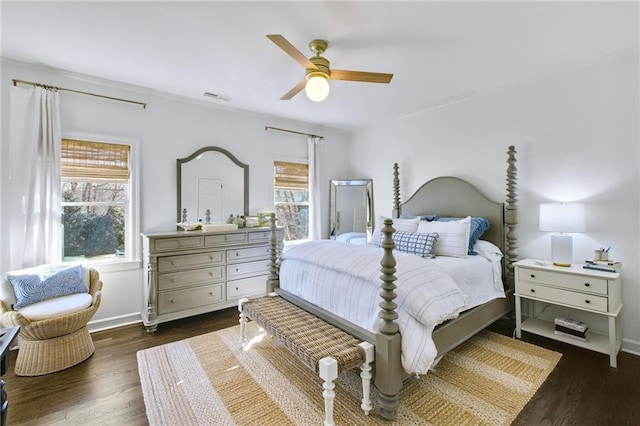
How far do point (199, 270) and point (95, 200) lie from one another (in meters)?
1.41

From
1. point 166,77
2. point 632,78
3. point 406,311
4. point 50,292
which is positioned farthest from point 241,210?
point 632,78

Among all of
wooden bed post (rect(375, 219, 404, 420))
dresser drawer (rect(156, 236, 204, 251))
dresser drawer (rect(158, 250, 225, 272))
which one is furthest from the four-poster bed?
dresser drawer (rect(156, 236, 204, 251))

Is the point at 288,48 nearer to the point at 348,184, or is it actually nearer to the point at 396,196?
the point at 396,196

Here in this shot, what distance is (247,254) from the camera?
380 cm

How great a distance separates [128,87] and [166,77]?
61 cm

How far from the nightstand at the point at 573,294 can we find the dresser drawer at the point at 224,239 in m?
3.13

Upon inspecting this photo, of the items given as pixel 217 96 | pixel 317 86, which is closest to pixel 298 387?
pixel 317 86

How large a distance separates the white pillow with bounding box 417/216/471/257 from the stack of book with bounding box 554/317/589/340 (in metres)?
1.05

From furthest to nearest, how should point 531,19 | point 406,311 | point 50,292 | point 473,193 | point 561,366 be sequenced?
point 473,193 → point 50,292 → point 561,366 → point 531,19 → point 406,311

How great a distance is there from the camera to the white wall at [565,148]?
2.67 meters

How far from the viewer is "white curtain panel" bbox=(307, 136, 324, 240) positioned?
496 centimetres

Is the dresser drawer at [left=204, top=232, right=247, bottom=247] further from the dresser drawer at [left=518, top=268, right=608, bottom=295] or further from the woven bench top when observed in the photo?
the dresser drawer at [left=518, top=268, right=608, bottom=295]

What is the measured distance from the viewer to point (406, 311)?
6.30ft

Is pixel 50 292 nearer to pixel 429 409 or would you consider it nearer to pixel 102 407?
pixel 102 407
